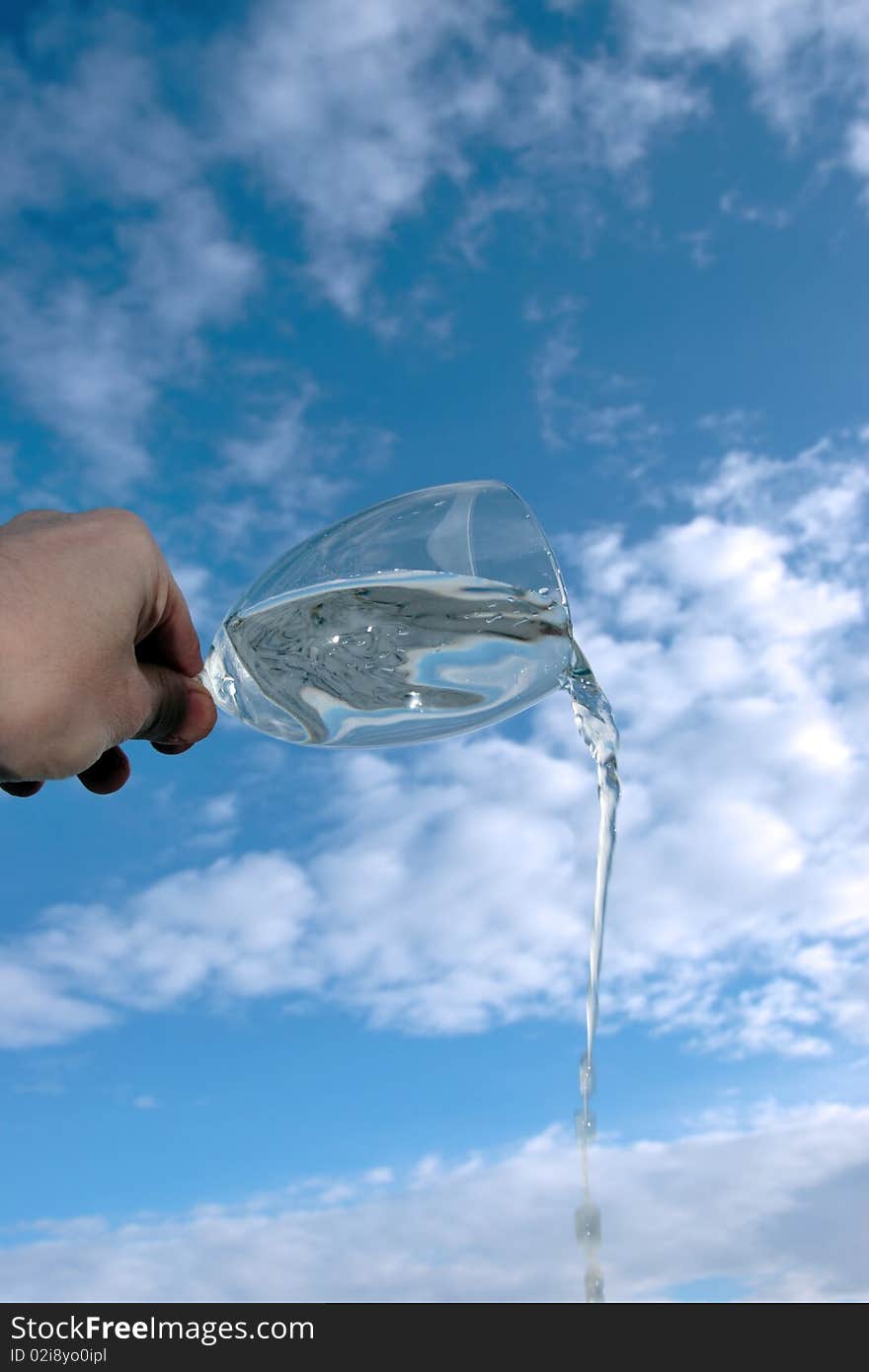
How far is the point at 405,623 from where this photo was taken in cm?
283

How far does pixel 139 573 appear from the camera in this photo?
2113 millimetres

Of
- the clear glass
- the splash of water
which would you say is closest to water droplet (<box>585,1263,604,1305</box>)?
the splash of water

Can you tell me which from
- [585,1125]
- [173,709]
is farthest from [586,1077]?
[173,709]

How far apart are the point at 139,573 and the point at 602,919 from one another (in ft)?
4.44

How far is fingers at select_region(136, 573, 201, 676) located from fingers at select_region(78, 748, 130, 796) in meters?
0.27

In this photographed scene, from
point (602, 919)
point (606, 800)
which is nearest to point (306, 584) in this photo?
point (606, 800)

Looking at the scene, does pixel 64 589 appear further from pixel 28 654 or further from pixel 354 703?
pixel 354 703

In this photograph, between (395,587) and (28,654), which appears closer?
(28,654)

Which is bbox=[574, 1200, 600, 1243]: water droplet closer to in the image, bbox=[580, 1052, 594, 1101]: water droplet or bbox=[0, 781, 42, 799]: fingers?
bbox=[580, 1052, 594, 1101]: water droplet

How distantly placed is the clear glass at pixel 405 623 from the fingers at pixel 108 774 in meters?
0.43

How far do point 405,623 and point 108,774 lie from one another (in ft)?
2.73

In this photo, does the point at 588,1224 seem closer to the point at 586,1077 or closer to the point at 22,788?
the point at 586,1077

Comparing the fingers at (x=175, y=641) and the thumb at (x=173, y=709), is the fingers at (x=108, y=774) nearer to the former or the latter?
the thumb at (x=173, y=709)

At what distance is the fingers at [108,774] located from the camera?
2551mm
